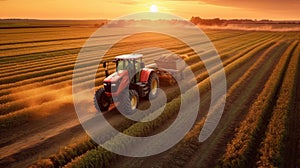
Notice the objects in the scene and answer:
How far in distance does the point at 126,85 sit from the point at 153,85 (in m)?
2.17

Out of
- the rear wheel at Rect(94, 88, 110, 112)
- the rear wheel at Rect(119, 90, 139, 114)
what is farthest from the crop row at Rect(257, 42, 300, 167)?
the rear wheel at Rect(94, 88, 110, 112)

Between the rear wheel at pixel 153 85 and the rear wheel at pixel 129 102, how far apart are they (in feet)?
4.66

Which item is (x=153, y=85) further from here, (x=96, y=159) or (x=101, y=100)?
(x=96, y=159)

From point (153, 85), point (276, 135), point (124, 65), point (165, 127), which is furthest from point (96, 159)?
point (153, 85)

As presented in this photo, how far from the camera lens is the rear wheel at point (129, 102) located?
388 inches

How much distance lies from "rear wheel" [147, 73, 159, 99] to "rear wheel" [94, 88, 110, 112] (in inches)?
78.4

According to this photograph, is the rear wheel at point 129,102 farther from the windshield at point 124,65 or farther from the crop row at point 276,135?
the crop row at point 276,135

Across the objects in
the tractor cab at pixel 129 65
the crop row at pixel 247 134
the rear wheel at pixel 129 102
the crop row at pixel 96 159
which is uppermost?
the tractor cab at pixel 129 65

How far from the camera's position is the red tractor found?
991cm

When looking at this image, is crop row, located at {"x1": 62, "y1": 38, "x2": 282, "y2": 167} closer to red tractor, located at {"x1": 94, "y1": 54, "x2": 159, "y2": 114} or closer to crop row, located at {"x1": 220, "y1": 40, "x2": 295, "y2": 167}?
red tractor, located at {"x1": 94, "y1": 54, "x2": 159, "y2": 114}

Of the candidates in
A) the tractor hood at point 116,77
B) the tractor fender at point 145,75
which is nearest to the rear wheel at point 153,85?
the tractor fender at point 145,75

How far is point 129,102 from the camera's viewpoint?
9914 mm

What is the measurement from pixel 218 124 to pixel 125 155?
376 centimetres

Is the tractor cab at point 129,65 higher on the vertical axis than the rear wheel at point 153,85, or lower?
higher
